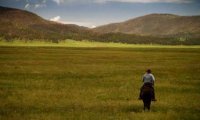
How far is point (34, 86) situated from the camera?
113 feet

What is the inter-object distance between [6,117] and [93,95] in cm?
1050

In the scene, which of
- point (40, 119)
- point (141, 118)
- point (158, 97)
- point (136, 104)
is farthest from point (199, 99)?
point (40, 119)

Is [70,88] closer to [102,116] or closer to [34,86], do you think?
[34,86]

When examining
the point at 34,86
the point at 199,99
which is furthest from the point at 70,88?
the point at 199,99

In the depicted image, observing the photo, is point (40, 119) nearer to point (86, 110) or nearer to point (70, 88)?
point (86, 110)

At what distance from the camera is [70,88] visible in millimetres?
33094

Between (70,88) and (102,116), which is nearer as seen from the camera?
(102,116)

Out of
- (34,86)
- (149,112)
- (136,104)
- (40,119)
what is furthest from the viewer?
(34,86)

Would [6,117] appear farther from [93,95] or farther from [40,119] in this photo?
[93,95]

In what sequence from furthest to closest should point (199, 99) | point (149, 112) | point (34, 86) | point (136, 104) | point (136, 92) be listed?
1. point (34, 86)
2. point (136, 92)
3. point (199, 99)
4. point (136, 104)
5. point (149, 112)

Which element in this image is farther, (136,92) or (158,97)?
(136,92)

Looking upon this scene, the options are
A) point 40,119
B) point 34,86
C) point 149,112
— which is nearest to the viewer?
point 40,119

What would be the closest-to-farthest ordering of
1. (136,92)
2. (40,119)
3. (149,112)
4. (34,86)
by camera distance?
(40,119)
(149,112)
(136,92)
(34,86)

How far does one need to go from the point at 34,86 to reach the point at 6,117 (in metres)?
15.2
